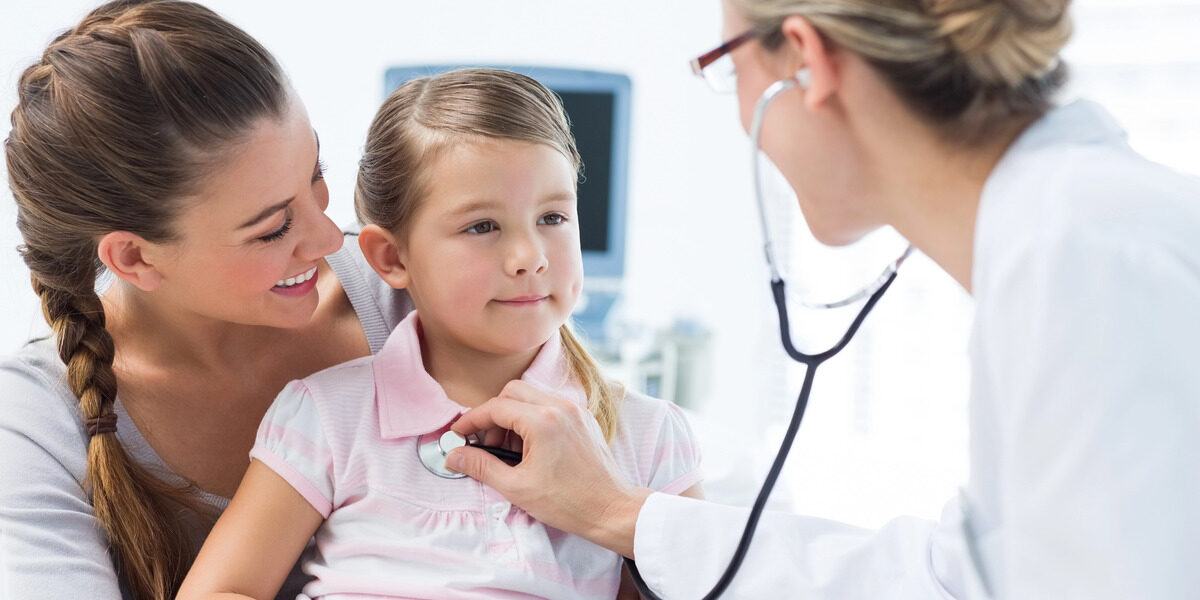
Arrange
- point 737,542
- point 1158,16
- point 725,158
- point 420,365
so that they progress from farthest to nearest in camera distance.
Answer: point 725,158 < point 1158,16 < point 420,365 < point 737,542

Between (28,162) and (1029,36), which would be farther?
(28,162)

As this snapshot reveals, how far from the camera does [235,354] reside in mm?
1475

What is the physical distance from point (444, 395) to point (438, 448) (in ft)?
0.23

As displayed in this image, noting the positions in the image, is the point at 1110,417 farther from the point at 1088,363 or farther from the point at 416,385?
the point at 416,385

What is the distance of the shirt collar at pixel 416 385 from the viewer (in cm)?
128

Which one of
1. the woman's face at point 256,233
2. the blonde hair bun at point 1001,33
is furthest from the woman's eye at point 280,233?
the blonde hair bun at point 1001,33

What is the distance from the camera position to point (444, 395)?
132cm

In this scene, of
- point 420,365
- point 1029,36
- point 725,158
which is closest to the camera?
point 1029,36

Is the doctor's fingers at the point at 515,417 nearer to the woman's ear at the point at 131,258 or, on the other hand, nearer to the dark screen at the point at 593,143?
the woman's ear at the point at 131,258

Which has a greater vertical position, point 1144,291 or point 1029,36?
point 1029,36

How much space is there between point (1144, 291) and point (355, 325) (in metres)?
1.10

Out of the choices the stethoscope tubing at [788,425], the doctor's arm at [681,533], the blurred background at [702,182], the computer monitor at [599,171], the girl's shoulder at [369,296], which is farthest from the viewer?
the computer monitor at [599,171]

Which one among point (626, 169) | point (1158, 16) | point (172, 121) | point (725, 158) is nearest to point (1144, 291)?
point (172, 121)

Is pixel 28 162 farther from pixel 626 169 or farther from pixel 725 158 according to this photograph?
pixel 725 158
